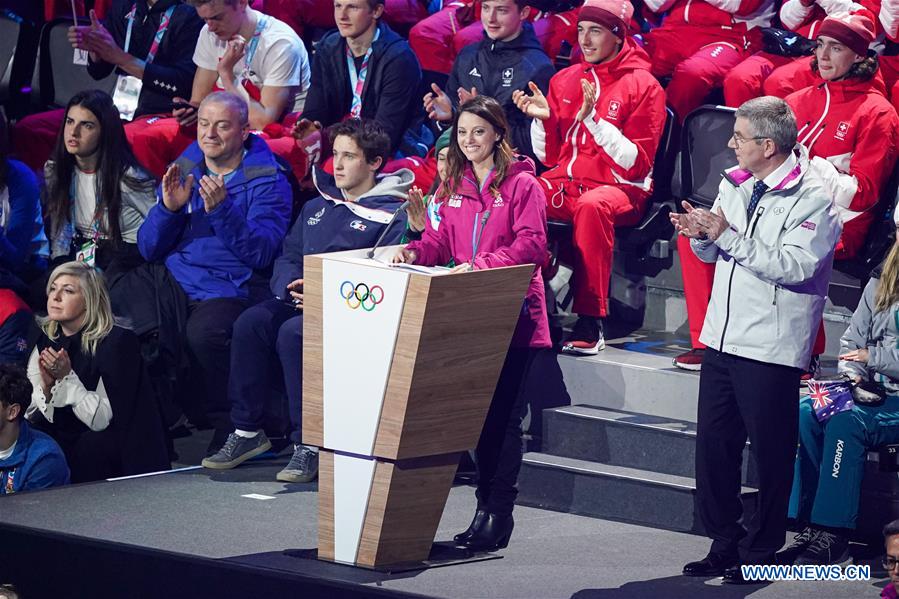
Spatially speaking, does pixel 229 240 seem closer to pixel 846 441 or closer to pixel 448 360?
pixel 448 360

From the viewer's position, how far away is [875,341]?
477cm

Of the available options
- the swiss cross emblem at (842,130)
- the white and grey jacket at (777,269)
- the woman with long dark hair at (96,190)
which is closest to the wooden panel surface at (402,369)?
the white and grey jacket at (777,269)

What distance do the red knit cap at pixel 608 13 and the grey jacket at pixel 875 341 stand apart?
169cm

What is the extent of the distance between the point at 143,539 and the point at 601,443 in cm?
168

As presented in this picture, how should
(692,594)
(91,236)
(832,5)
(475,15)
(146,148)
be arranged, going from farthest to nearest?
(475,15) < (146,148) < (91,236) < (832,5) < (692,594)

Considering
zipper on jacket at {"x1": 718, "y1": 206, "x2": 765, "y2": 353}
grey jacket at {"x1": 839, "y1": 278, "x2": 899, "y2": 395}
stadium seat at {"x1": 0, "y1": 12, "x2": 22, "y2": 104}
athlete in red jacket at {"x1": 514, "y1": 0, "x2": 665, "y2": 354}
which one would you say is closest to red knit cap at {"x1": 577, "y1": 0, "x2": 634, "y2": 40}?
athlete in red jacket at {"x1": 514, "y1": 0, "x2": 665, "y2": 354}

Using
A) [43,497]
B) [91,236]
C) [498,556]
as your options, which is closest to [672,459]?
[498,556]

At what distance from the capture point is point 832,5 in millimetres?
5828

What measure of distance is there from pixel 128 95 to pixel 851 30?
11.9ft

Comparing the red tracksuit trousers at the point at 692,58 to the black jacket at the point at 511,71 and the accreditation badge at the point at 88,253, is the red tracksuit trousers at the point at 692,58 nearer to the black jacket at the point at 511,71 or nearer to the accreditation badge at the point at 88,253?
the black jacket at the point at 511,71

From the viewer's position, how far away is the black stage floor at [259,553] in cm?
425

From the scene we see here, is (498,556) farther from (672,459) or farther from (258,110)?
(258,110)

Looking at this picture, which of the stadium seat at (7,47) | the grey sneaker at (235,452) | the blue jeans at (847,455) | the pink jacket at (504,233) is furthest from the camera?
the stadium seat at (7,47)

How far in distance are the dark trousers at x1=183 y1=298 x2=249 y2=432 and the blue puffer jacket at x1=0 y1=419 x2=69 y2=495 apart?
2.51ft
